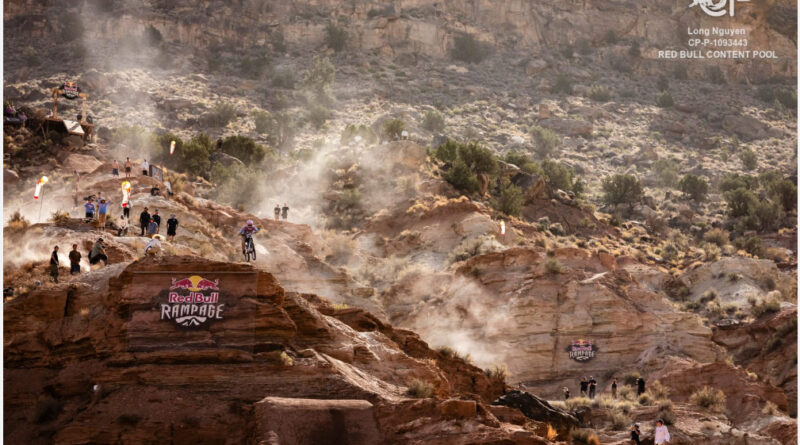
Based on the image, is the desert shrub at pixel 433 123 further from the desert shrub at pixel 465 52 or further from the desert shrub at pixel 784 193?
the desert shrub at pixel 784 193

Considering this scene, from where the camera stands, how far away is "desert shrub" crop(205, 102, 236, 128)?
8356 cm

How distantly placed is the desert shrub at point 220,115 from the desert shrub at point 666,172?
34489mm

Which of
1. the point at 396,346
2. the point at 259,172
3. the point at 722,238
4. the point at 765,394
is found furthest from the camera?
the point at 722,238

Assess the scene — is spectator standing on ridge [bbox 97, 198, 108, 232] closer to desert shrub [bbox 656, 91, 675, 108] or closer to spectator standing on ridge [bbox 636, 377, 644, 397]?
spectator standing on ridge [bbox 636, 377, 644, 397]

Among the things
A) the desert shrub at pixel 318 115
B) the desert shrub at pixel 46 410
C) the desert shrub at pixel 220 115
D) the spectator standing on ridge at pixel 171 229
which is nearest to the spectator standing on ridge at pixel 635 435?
the spectator standing on ridge at pixel 171 229

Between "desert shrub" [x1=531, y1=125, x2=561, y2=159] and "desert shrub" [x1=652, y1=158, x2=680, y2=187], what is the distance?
8483 mm

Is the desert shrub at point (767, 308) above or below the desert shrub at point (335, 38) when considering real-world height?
below

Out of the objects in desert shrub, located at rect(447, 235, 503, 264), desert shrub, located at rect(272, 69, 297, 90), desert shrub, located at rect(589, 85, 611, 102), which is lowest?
desert shrub, located at rect(447, 235, 503, 264)

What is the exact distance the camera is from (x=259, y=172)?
61250mm

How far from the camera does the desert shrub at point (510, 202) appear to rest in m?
56.2

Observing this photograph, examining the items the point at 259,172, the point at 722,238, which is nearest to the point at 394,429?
the point at 259,172

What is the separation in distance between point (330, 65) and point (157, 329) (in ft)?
260

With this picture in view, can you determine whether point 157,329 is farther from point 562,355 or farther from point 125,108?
point 125,108

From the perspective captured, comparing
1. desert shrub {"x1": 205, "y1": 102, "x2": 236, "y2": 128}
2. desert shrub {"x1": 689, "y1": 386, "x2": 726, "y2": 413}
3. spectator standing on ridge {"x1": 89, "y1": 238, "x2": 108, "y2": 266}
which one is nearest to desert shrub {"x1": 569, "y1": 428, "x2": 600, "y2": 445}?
desert shrub {"x1": 689, "y1": 386, "x2": 726, "y2": 413}
